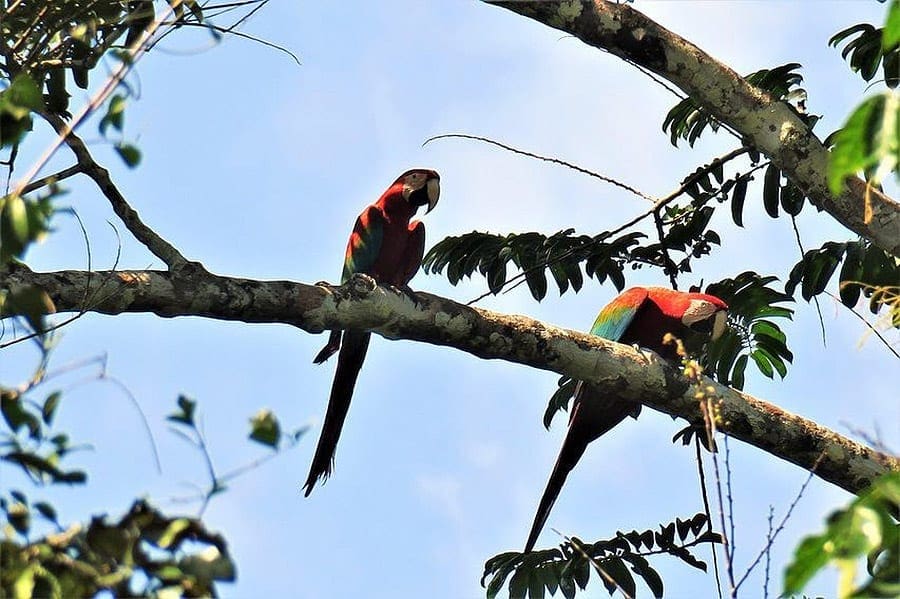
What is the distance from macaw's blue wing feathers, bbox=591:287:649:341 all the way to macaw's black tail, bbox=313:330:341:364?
895mm

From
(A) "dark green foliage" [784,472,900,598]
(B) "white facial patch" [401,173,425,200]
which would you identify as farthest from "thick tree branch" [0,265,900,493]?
(A) "dark green foliage" [784,472,900,598]

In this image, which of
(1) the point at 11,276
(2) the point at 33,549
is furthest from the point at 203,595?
(1) the point at 11,276

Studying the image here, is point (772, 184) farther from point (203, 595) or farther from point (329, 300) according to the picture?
point (203, 595)

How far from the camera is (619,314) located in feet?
13.1

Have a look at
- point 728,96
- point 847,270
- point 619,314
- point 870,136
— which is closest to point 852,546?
point 870,136

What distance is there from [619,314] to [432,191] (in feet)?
2.69

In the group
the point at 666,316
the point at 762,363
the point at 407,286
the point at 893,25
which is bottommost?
the point at 893,25

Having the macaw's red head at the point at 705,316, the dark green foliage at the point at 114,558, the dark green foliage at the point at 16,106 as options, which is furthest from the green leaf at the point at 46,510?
the macaw's red head at the point at 705,316

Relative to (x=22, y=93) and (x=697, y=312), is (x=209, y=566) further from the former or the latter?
(x=697, y=312)

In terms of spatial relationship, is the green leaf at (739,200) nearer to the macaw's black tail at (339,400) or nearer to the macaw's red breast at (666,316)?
the macaw's red breast at (666,316)

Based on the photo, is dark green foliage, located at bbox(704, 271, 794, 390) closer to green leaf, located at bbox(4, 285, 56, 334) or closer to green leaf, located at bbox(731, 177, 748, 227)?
green leaf, located at bbox(731, 177, 748, 227)

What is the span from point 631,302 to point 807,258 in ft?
1.92

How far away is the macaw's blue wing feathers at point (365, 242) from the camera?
412 cm

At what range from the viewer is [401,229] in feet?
13.6
